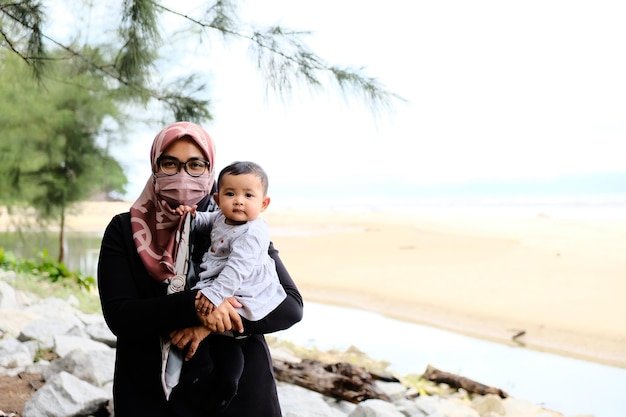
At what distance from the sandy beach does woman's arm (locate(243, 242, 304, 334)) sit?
395 centimetres

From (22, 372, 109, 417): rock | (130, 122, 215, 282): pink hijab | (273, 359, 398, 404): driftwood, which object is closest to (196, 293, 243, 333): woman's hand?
(130, 122, 215, 282): pink hijab

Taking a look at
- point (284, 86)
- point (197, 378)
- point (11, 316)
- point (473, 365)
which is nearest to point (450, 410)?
Answer: point (473, 365)

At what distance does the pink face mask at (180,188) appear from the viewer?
5.41 feet

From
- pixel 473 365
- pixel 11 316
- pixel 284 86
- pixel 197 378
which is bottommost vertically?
pixel 473 365

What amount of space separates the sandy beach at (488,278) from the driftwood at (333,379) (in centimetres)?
242

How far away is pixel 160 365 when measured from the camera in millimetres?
1617

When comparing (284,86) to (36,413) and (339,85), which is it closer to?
(339,85)

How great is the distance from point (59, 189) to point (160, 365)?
6.45 m

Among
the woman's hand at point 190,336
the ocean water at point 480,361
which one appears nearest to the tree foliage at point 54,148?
the ocean water at point 480,361

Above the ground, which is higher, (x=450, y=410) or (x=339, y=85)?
(x=339, y=85)

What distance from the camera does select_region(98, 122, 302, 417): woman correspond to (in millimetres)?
1580

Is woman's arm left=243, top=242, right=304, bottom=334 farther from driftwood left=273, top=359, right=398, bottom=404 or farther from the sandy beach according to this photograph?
the sandy beach

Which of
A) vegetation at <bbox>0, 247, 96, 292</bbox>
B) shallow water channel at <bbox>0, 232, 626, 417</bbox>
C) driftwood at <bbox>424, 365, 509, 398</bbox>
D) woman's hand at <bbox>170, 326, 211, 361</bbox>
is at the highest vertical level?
woman's hand at <bbox>170, 326, 211, 361</bbox>

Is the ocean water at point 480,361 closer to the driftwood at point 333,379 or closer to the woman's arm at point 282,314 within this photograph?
the driftwood at point 333,379
